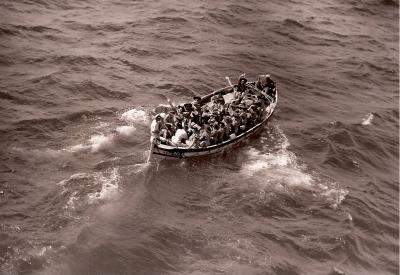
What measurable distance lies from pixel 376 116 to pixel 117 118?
1586 cm

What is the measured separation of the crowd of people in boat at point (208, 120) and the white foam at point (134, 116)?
2.38 m

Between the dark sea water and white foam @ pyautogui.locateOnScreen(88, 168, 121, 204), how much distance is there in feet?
0.23

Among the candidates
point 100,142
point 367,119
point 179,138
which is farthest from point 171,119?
point 367,119

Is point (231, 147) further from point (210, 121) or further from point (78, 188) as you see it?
point (78, 188)

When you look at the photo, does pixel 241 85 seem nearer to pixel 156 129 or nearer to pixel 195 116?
pixel 195 116

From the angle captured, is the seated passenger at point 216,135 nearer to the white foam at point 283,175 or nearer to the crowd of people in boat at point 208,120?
the crowd of people in boat at point 208,120

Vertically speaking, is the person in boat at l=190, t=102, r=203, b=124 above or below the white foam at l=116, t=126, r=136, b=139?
above

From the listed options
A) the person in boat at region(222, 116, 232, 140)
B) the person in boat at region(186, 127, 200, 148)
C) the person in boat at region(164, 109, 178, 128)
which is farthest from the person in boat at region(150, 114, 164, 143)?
the person in boat at region(222, 116, 232, 140)

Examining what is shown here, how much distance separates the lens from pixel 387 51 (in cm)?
3825

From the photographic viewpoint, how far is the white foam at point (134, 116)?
26.1 m

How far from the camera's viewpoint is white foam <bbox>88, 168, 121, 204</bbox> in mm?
20500

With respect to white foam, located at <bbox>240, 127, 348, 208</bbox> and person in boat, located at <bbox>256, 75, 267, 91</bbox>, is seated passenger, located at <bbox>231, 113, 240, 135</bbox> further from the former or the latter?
person in boat, located at <bbox>256, 75, 267, 91</bbox>

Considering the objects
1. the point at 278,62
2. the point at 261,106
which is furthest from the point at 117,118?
the point at 278,62

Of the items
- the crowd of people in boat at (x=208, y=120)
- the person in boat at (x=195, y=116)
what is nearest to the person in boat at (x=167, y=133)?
the crowd of people in boat at (x=208, y=120)
